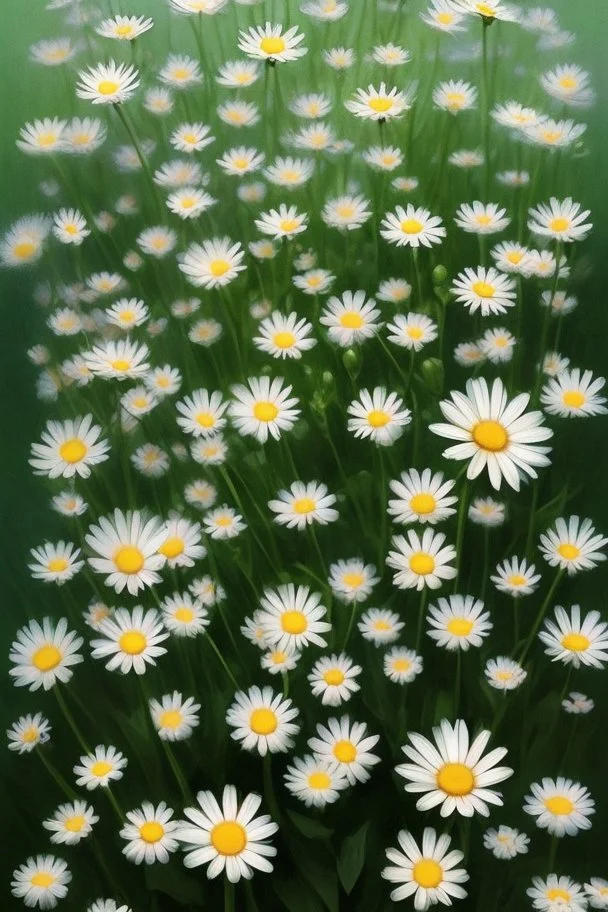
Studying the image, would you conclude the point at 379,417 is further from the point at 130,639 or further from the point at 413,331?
the point at 130,639

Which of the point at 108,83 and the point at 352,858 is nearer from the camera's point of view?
the point at 352,858

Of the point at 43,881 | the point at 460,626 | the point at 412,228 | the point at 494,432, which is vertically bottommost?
the point at 43,881

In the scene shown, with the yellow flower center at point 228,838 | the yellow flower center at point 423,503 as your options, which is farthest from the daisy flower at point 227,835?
the yellow flower center at point 423,503

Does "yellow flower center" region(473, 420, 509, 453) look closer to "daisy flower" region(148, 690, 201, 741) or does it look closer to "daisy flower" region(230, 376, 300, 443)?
"daisy flower" region(230, 376, 300, 443)

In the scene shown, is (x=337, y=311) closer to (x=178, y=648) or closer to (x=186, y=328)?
(x=186, y=328)

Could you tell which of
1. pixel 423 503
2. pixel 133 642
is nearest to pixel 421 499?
pixel 423 503

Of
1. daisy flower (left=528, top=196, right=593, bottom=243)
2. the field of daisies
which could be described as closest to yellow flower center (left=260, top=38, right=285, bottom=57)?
the field of daisies

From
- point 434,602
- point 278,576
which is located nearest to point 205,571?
point 278,576
